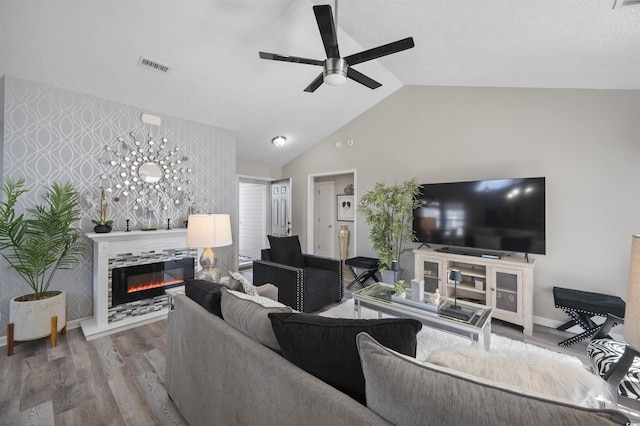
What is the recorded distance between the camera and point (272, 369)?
1.04 metres

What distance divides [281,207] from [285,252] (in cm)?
221

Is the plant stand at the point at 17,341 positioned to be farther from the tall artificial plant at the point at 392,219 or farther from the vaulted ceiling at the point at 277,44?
the tall artificial plant at the point at 392,219

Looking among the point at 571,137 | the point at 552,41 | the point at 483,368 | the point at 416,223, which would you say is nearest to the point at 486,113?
the point at 571,137

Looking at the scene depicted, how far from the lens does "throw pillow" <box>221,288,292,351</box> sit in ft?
3.83

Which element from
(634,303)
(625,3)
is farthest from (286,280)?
(625,3)

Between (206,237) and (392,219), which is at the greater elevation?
(392,219)

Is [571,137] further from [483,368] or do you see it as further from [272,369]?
[272,369]

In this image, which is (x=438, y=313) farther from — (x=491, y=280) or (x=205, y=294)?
(x=205, y=294)

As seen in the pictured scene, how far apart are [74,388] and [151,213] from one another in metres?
2.05

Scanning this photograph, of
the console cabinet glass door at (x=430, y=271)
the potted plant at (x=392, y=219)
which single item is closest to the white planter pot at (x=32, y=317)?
the potted plant at (x=392, y=219)

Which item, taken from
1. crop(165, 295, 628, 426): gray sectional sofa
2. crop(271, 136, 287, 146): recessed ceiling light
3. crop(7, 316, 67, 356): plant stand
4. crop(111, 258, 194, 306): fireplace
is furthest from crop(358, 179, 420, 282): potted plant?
crop(7, 316, 67, 356): plant stand

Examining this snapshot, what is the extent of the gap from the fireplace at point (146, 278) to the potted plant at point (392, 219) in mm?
2664

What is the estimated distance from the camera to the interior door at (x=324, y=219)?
20.5ft

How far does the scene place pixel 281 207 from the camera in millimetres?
5832
